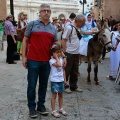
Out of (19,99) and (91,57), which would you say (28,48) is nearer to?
(19,99)

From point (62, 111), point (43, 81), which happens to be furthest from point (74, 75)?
point (43, 81)

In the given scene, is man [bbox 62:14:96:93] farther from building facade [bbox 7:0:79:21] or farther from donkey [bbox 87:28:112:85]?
building facade [bbox 7:0:79:21]

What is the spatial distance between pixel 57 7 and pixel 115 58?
66.2 m

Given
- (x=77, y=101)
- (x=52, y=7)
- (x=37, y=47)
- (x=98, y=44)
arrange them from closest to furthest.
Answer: (x=37, y=47), (x=77, y=101), (x=98, y=44), (x=52, y=7)

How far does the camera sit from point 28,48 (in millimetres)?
5918

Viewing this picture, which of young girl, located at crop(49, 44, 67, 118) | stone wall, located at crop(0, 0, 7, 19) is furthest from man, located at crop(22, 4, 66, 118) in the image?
stone wall, located at crop(0, 0, 7, 19)

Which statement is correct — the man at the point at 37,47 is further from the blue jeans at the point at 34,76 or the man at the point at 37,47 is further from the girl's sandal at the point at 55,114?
the girl's sandal at the point at 55,114

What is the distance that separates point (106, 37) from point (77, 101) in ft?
6.66

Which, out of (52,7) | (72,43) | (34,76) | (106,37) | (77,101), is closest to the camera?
(34,76)

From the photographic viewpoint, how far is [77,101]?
723cm

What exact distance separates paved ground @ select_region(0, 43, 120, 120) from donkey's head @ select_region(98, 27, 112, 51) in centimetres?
116

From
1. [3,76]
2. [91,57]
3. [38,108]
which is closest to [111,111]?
[38,108]

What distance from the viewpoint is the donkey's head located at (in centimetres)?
827

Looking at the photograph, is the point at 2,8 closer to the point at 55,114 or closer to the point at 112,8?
the point at 112,8
